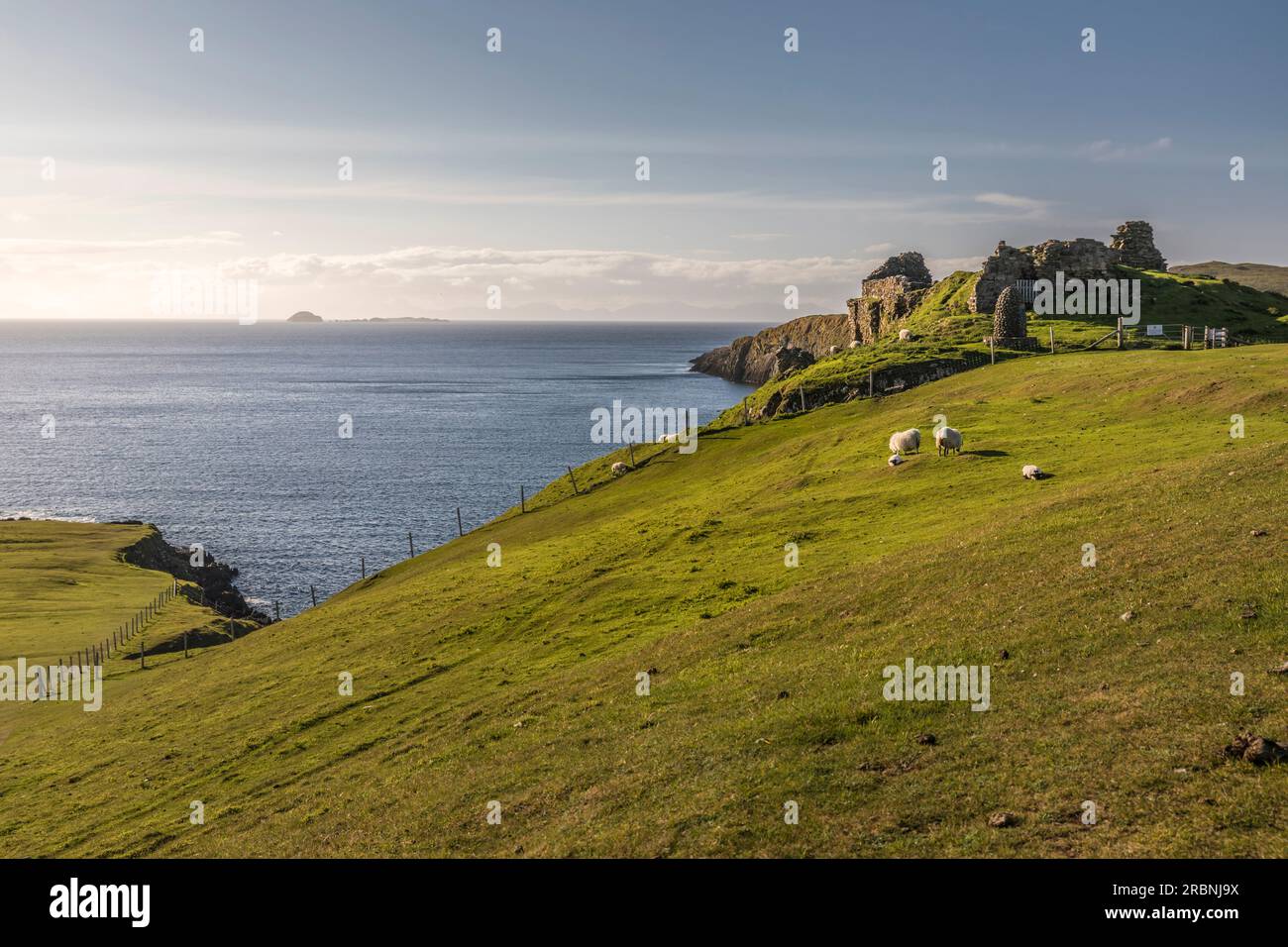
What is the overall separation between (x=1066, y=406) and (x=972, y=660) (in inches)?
1543

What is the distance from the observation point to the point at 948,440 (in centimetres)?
4906

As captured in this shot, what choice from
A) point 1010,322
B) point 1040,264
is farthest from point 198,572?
point 1040,264

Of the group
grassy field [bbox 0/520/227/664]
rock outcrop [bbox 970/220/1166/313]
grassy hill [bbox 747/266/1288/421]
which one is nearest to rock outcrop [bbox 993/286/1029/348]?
grassy hill [bbox 747/266/1288/421]

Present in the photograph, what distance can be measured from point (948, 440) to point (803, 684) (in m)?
28.7

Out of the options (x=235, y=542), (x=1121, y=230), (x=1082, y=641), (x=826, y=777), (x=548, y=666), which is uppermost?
(x=1121, y=230)

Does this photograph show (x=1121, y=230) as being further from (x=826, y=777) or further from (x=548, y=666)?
(x=826, y=777)

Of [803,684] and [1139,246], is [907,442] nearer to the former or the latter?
[803,684]

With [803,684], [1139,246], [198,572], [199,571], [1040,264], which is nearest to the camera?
[803,684]

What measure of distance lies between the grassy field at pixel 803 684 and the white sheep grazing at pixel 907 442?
1.81 meters

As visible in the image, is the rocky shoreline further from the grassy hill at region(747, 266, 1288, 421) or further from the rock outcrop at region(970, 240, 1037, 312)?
the rock outcrop at region(970, 240, 1037, 312)

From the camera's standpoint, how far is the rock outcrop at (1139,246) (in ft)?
365

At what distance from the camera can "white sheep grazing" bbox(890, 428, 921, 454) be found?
51500mm
